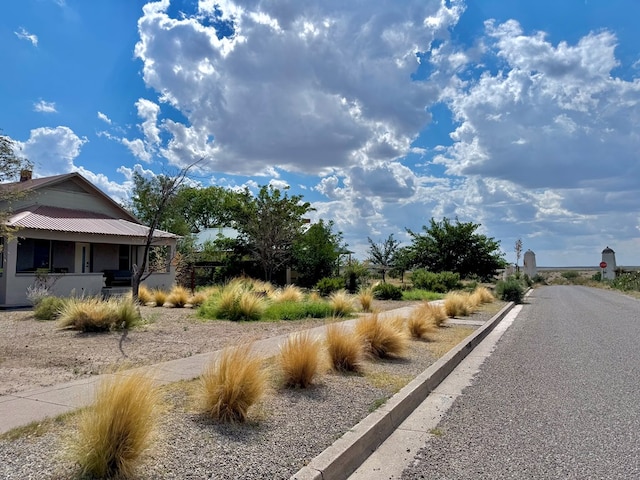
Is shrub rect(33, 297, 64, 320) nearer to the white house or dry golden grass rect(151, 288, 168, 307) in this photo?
the white house

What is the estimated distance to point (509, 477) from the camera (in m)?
4.31

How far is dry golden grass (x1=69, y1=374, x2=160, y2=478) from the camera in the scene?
12.2ft

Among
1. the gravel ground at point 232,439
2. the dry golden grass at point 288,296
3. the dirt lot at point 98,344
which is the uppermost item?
the dry golden grass at point 288,296

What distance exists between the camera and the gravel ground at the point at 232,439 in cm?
392

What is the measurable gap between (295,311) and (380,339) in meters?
6.80

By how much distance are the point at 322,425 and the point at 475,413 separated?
2.13 metres

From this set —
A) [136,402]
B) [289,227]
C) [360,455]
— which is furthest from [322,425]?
[289,227]

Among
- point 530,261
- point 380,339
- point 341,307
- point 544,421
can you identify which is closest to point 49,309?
point 341,307

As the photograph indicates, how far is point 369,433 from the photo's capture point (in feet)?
16.6

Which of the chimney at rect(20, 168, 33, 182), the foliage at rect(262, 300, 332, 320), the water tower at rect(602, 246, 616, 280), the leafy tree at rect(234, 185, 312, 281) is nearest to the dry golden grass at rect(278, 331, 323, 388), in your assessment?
the chimney at rect(20, 168, 33, 182)

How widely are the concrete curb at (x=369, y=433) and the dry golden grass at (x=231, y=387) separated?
108cm

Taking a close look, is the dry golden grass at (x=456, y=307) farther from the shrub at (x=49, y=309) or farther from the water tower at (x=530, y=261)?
the water tower at (x=530, y=261)

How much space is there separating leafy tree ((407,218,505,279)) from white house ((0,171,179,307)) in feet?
70.2

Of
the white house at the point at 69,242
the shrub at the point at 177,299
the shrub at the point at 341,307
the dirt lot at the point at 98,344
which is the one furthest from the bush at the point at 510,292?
the white house at the point at 69,242
